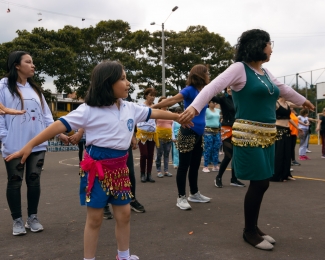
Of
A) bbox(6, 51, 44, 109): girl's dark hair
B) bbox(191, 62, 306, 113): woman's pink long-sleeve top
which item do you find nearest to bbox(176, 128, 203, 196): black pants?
bbox(191, 62, 306, 113): woman's pink long-sleeve top

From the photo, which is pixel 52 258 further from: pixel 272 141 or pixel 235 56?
pixel 235 56

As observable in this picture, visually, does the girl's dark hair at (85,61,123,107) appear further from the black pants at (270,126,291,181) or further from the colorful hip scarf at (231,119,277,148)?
the black pants at (270,126,291,181)

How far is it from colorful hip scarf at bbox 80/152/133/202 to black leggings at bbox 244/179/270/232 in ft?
4.31

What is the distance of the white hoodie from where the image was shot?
4348 mm

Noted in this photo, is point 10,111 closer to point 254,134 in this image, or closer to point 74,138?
point 74,138

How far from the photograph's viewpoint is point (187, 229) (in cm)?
441

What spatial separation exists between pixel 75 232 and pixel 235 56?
2561mm

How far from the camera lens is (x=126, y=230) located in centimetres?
324

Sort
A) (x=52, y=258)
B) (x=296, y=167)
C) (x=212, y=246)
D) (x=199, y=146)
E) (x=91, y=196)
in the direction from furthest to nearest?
(x=296, y=167)
(x=199, y=146)
(x=212, y=246)
(x=52, y=258)
(x=91, y=196)

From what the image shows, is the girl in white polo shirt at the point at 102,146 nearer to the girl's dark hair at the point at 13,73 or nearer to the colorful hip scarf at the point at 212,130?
the girl's dark hair at the point at 13,73

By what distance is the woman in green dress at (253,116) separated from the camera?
3.73 meters

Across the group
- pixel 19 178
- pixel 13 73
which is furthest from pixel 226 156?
pixel 13 73

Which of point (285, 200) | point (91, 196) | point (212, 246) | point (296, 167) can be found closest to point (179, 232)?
point (212, 246)

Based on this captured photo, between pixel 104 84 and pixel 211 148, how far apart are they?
24.2ft
